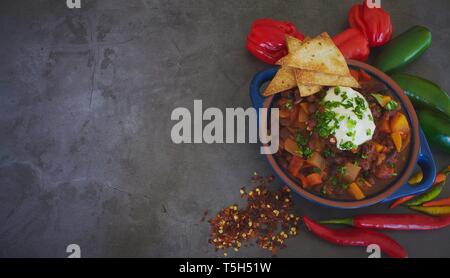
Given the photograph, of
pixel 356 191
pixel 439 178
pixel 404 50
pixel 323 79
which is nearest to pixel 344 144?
pixel 356 191

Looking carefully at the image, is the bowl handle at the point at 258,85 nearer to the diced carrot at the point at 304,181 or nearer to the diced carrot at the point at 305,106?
the diced carrot at the point at 305,106

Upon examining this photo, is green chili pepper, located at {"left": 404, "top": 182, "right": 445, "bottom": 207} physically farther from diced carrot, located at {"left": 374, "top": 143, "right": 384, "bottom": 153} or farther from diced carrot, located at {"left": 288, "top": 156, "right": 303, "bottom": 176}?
diced carrot, located at {"left": 288, "top": 156, "right": 303, "bottom": 176}

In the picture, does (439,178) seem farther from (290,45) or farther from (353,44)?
(290,45)

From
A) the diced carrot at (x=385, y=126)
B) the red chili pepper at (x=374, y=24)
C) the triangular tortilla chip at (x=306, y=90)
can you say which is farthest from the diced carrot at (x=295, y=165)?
the red chili pepper at (x=374, y=24)

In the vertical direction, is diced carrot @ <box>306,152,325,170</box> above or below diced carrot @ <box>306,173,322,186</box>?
above

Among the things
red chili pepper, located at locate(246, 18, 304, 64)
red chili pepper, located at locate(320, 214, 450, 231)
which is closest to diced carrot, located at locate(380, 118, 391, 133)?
red chili pepper, located at locate(320, 214, 450, 231)
